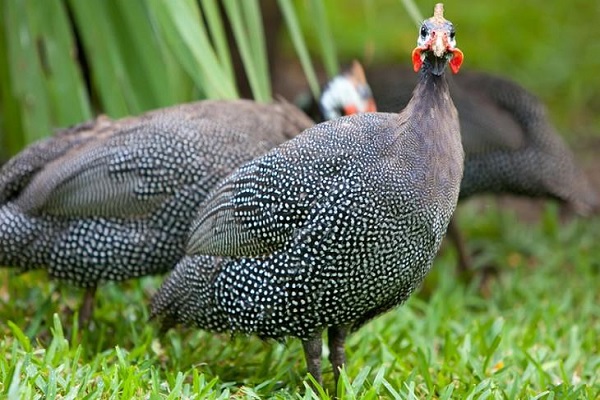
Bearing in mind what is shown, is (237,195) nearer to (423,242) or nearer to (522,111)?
(423,242)

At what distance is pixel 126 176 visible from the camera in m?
4.09

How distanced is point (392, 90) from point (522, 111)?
79 centimetres

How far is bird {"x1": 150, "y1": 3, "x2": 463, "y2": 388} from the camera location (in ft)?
10.9

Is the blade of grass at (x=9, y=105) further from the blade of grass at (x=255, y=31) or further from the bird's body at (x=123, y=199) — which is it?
the blade of grass at (x=255, y=31)

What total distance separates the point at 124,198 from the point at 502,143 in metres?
2.43

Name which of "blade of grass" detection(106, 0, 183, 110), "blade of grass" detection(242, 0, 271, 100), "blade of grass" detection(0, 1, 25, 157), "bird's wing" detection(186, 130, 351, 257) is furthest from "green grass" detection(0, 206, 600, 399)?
"blade of grass" detection(242, 0, 271, 100)

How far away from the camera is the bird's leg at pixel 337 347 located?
3768mm

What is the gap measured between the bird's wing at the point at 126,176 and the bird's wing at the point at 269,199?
0.45 m

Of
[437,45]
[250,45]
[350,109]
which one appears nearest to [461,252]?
[350,109]

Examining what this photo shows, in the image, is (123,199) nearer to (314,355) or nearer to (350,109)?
(314,355)

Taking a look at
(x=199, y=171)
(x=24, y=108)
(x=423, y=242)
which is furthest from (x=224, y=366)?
(x=24, y=108)

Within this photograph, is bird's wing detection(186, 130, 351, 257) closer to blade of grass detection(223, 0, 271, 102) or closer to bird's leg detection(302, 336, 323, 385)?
bird's leg detection(302, 336, 323, 385)

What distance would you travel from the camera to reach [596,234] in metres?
6.31

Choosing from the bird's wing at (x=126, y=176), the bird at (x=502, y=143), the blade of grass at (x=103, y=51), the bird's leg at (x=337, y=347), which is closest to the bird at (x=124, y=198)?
the bird's wing at (x=126, y=176)
